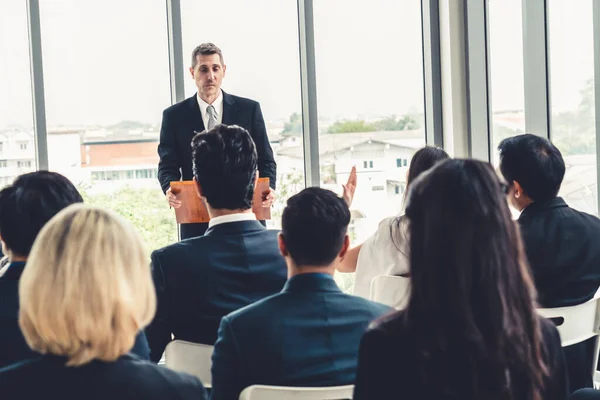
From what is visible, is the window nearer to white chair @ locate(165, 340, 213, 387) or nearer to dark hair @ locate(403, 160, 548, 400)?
white chair @ locate(165, 340, 213, 387)

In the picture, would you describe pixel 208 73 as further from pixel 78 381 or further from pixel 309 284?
pixel 78 381

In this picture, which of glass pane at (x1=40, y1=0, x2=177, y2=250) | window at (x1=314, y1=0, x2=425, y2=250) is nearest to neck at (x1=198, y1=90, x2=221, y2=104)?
glass pane at (x1=40, y1=0, x2=177, y2=250)

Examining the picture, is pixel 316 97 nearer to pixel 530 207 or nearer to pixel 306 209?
pixel 530 207

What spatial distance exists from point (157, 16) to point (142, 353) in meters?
3.60

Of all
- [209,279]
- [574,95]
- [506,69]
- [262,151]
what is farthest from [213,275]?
[506,69]

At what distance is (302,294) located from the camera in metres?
1.87

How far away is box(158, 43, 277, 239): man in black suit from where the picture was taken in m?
4.34

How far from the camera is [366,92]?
17.7 ft

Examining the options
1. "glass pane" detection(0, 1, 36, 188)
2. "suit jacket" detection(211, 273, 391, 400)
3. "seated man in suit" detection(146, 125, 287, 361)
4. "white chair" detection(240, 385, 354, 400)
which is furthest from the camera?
"glass pane" detection(0, 1, 36, 188)

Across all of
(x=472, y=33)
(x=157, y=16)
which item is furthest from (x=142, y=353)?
(x=472, y=33)

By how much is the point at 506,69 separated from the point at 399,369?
411cm

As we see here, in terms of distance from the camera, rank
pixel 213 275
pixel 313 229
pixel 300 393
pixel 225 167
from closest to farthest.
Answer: pixel 300 393 < pixel 313 229 < pixel 213 275 < pixel 225 167

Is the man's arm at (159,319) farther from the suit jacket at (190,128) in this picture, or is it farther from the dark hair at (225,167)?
the suit jacket at (190,128)

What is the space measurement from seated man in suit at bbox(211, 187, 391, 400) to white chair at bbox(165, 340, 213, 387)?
1.08 ft
